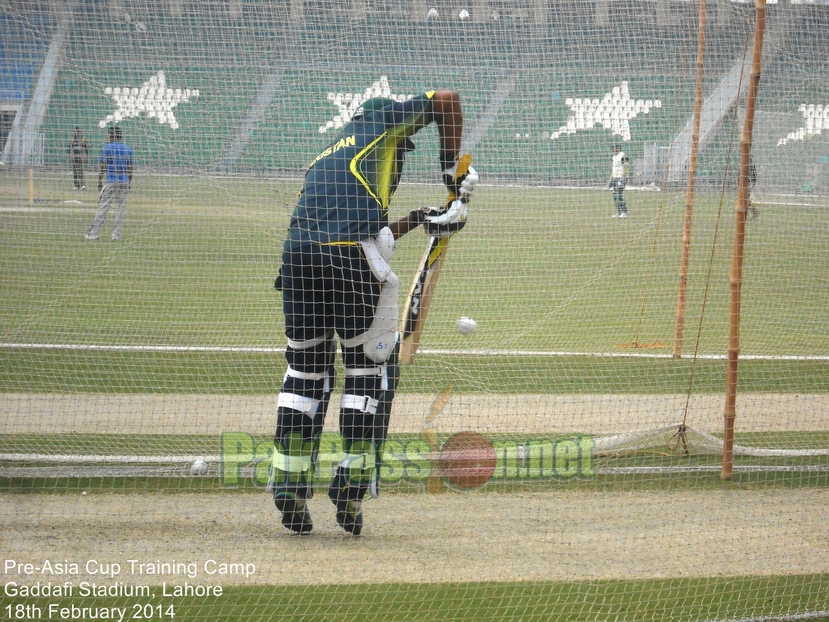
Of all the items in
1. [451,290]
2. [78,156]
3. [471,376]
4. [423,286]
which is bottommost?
[471,376]

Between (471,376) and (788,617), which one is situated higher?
(471,376)

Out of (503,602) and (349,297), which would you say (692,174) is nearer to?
(349,297)

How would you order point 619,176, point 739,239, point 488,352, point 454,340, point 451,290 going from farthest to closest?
1. point 451,290
2. point 454,340
3. point 488,352
4. point 619,176
5. point 739,239

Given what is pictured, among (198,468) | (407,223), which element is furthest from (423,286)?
(198,468)

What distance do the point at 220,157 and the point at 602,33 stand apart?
2.74m

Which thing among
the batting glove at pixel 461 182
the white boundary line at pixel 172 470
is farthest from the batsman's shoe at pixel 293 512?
the batting glove at pixel 461 182

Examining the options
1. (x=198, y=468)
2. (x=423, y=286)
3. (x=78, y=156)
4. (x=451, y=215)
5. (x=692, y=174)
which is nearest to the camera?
(x=451, y=215)

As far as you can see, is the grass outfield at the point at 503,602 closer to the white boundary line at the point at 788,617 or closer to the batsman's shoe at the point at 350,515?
the white boundary line at the point at 788,617

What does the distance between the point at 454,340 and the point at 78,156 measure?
3864mm

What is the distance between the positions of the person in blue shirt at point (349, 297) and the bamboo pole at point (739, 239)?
1842 mm

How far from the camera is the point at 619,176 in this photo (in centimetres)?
650

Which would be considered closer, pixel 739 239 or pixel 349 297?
pixel 349 297

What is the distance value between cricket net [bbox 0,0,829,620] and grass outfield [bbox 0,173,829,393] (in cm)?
4

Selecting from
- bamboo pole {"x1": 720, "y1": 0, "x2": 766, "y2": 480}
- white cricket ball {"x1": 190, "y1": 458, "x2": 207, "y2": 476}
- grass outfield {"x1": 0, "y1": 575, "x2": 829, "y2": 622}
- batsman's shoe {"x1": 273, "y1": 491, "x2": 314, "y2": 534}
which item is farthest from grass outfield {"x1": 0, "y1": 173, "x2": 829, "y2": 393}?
grass outfield {"x1": 0, "y1": 575, "x2": 829, "y2": 622}
